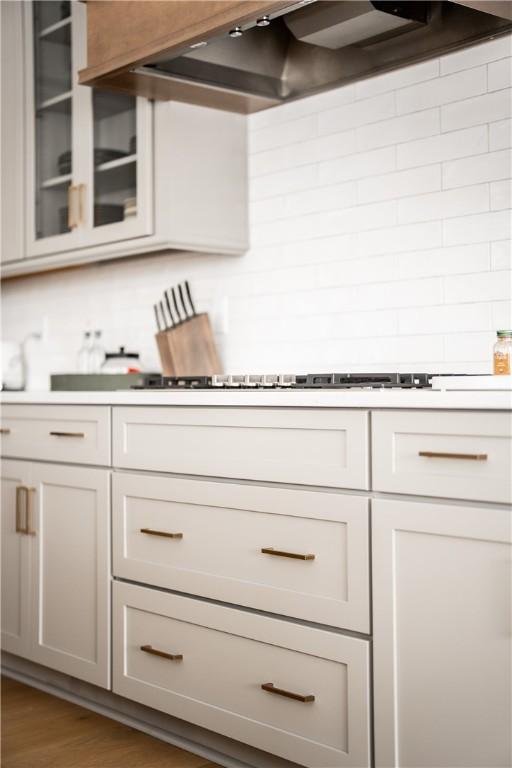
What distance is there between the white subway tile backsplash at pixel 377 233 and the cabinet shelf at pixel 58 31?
76cm

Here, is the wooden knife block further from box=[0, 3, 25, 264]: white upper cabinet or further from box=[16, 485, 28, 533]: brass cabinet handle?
box=[0, 3, 25, 264]: white upper cabinet

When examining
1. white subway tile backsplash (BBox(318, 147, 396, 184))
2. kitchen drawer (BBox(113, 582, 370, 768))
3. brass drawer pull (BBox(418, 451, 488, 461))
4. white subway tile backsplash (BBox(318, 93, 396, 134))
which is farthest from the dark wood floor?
white subway tile backsplash (BBox(318, 93, 396, 134))

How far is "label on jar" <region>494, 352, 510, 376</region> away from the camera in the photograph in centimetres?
203

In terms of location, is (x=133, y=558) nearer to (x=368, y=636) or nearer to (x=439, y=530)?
(x=368, y=636)

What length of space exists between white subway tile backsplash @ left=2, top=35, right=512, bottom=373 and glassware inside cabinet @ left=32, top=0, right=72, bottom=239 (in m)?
0.42

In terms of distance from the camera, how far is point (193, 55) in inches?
103

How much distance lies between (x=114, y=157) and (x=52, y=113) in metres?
0.44

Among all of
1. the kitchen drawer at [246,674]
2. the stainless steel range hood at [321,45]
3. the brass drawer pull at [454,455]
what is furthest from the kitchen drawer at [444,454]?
the stainless steel range hood at [321,45]

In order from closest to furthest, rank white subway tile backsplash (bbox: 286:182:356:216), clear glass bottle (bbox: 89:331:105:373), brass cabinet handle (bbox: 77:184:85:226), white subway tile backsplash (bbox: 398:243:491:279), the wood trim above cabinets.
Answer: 1. the wood trim above cabinets
2. white subway tile backsplash (bbox: 398:243:491:279)
3. white subway tile backsplash (bbox: 286:182:356:216)
4. brass cabinet handle (bbox: 77:184:85:226)
5. clear glass bottle (bbox: 89:331:105:373)

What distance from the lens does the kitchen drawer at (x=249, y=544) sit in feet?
6.37

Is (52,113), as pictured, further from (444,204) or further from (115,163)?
(444,204)

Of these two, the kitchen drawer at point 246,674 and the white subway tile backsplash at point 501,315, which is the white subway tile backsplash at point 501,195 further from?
the kitchen drawer at point 246,674

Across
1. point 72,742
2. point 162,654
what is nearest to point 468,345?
point 162,654

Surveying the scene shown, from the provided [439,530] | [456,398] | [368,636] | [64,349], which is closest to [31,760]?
[368,636]
